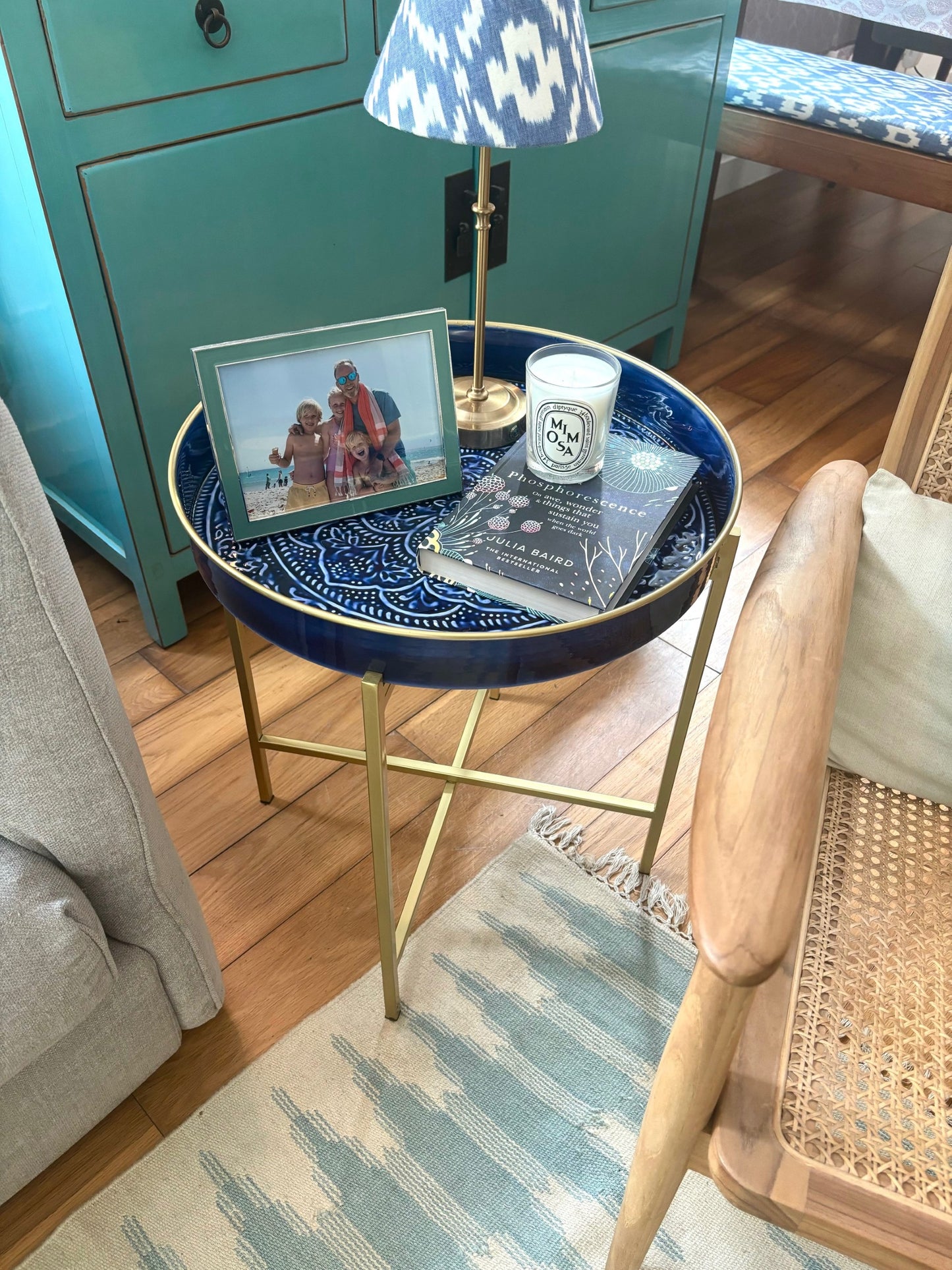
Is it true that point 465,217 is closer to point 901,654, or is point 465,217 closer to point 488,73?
point 488,73

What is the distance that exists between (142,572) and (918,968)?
3.59 ft

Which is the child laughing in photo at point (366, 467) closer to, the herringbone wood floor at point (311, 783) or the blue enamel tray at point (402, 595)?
the blue enamel tray at point (402, 595)

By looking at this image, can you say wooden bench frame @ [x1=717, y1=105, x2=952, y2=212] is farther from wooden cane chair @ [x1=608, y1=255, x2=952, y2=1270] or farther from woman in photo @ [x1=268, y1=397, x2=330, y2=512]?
woman in photo @ [x1=268, y1=397, x2=330, y2=512]

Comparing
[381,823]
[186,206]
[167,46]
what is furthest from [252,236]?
[381,823]

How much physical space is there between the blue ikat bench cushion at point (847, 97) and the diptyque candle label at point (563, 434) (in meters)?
1.50

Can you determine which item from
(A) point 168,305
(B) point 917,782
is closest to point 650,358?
(A) point 168,305

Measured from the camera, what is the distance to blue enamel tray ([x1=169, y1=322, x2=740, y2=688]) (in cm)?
79

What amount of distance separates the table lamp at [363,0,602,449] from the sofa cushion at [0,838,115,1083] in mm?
658

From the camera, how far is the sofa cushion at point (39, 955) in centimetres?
77

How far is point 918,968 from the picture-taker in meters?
0.76

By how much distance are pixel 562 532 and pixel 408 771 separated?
0.47 metres

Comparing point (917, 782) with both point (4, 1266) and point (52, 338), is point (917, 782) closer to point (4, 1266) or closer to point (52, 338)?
point (4, 1266)

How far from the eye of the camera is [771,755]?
0.62 m

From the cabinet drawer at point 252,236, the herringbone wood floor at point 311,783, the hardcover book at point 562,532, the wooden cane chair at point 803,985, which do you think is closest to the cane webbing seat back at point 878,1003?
the wooden cane chair at point 803,985
